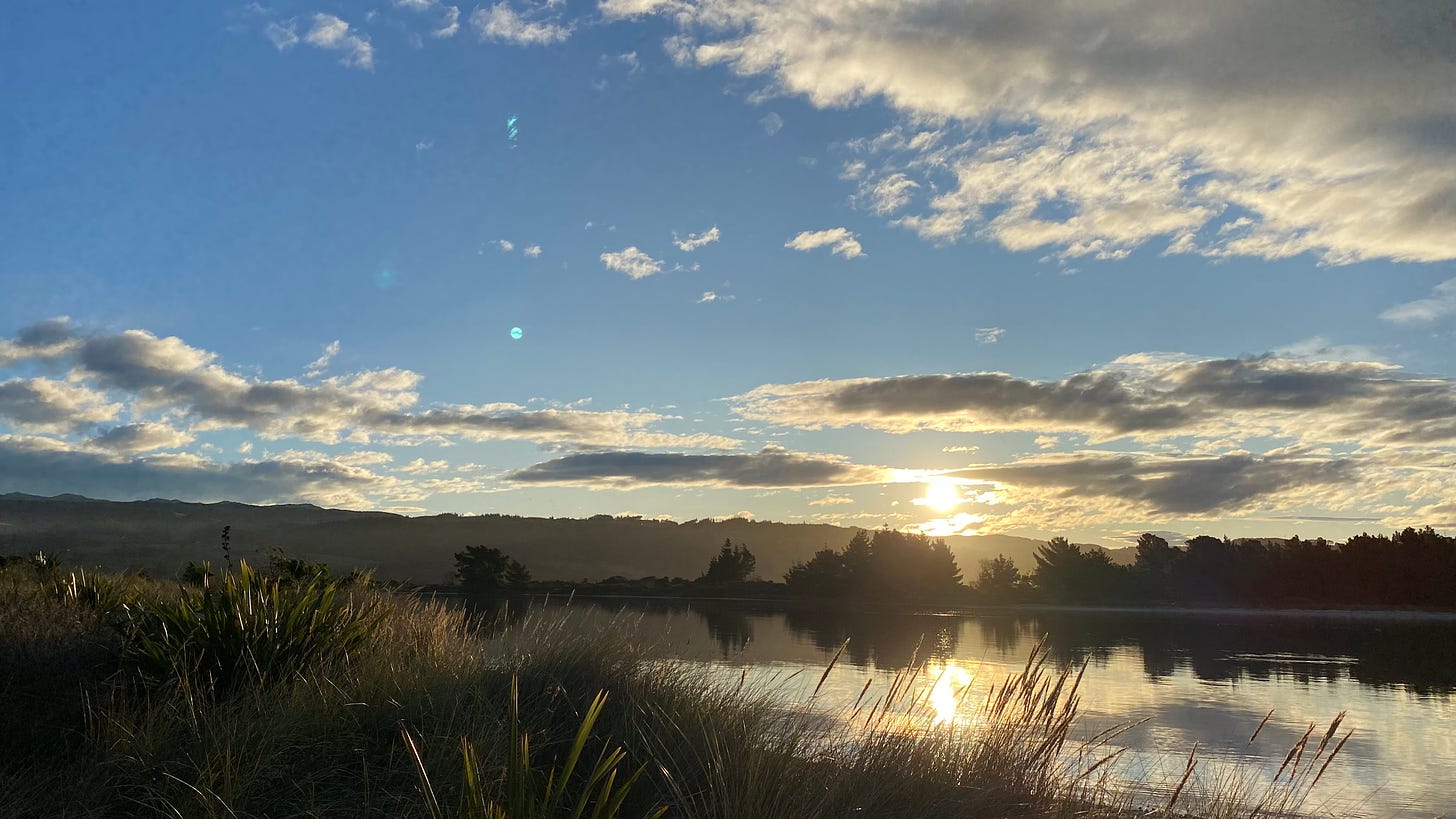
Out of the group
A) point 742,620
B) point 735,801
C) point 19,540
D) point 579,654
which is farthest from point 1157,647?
point 19,540

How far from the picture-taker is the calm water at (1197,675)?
895cm

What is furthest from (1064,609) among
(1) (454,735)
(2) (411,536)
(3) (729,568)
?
(2) (411,536)

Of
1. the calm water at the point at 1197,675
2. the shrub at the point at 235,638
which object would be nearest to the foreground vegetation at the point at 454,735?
the shrub at the point at 235,638

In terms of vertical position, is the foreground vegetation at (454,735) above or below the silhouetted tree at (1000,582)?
above

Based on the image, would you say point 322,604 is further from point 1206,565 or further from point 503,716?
point 1206,565

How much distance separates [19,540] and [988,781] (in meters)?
71.0

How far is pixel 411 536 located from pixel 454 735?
90.4 meters

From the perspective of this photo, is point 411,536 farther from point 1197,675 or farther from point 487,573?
point 1197,675

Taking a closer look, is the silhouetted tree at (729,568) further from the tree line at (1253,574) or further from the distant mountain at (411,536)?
the distant mountain at (411,536)

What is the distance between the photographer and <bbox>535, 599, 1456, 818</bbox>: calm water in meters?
8.95

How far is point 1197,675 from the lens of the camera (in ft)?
54.2

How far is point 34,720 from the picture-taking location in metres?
6.82

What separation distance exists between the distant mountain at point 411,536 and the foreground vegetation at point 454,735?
56.9 metres

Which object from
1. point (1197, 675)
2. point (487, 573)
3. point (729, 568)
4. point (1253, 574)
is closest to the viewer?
point (1197, 675)
